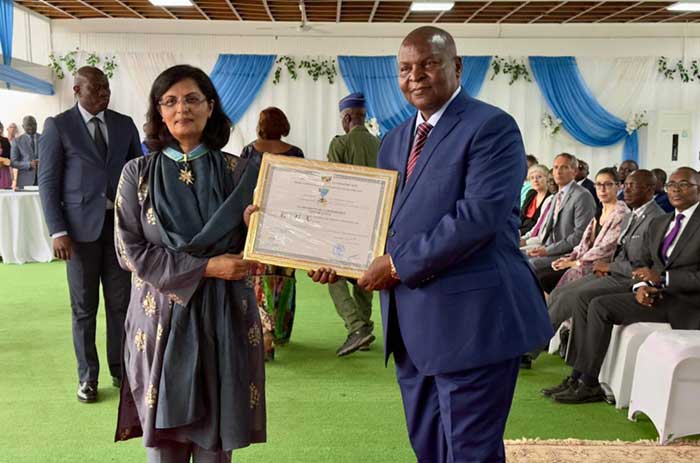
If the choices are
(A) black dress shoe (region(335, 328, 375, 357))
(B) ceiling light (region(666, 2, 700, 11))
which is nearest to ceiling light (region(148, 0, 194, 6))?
(A) black dress shoe (region(335, 328, 375, 357))

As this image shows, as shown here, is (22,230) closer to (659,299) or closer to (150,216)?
(150,216)

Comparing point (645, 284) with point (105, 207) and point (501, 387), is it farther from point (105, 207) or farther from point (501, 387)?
point (105, 207)

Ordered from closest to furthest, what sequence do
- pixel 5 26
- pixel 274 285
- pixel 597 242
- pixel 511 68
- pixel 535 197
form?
pixel 274 285
pixel 597 242
pixel 535 197
pixel 5 26
pixel 511 68

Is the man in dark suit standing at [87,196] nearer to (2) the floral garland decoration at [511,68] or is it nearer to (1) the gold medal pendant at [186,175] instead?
(1) the gold medal pendant at [186,175]

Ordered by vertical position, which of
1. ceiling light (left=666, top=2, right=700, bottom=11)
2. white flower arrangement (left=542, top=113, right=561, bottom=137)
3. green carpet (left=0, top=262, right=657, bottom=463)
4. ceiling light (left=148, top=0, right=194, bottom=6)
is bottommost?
green carpet (left=0, top=262, right=657, bottom=463)

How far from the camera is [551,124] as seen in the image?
1270 cm

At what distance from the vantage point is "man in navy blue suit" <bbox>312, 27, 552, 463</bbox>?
179 centimetres

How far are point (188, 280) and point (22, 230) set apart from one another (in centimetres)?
775

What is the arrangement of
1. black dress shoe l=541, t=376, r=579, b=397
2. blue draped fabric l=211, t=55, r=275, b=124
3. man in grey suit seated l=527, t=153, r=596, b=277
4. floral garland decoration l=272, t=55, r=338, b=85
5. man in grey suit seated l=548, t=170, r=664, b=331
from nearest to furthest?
black dress shoe l=541, t=376, r=579, b=397
man in grey suit seated l=548, t=170, r=664, b=331
man in grey suit seated l=527, t=153, r=596, b=277
blue draped fabric l=211, t=55, r=275, b=124
floral garland decoration l=272, t=55, r=338, b=85

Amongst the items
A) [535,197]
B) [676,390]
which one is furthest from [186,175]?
[535,197]

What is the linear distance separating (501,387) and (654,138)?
1246 cm

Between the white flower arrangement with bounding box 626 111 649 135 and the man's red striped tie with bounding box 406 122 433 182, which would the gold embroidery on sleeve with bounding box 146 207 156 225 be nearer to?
the man's red striped tie with bounding box 406 122 433 182

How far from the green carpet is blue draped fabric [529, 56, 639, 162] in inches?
357

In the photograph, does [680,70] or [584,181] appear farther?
[680,70]
